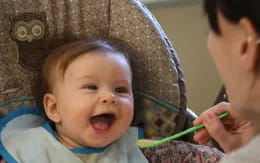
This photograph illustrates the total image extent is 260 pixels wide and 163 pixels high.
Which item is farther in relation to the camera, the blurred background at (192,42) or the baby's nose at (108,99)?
the blurred background at (192,42)

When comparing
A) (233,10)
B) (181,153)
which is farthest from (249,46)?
(181,153)

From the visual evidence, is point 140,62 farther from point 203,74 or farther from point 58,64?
point 203,74

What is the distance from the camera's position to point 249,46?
2.31ft

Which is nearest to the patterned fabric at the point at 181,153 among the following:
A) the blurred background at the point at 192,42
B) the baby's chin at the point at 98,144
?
the baby's chin at the point at 98,144

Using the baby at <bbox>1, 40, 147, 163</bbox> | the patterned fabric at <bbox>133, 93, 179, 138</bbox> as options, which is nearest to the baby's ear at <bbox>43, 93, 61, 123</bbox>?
the baby at <bbox>1, 40, 147, 163</bbox>

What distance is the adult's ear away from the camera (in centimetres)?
69

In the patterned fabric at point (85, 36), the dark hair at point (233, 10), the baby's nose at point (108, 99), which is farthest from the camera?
the patterned fabric at point (85, 36)

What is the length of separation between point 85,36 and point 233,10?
646 mm

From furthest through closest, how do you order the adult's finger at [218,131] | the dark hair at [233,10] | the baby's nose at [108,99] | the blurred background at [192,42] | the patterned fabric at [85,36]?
the blurred background at [192,42] < the patterned fabric at [85,36] < the baby's nose at [108,99] < the adult's finger at [218,131] < the dark hair at [233,10]

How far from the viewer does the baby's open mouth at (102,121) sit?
1.14 m

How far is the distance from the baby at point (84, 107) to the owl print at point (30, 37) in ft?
0.15

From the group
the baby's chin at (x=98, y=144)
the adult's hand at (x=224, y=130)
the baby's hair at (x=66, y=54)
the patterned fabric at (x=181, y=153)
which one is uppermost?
the baby's hair at (x=66, y=54)

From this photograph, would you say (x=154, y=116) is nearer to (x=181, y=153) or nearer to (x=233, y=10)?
(x=181, y=153)

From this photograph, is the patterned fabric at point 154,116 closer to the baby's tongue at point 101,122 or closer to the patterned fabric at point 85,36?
the patterned fabric at point 85,36
